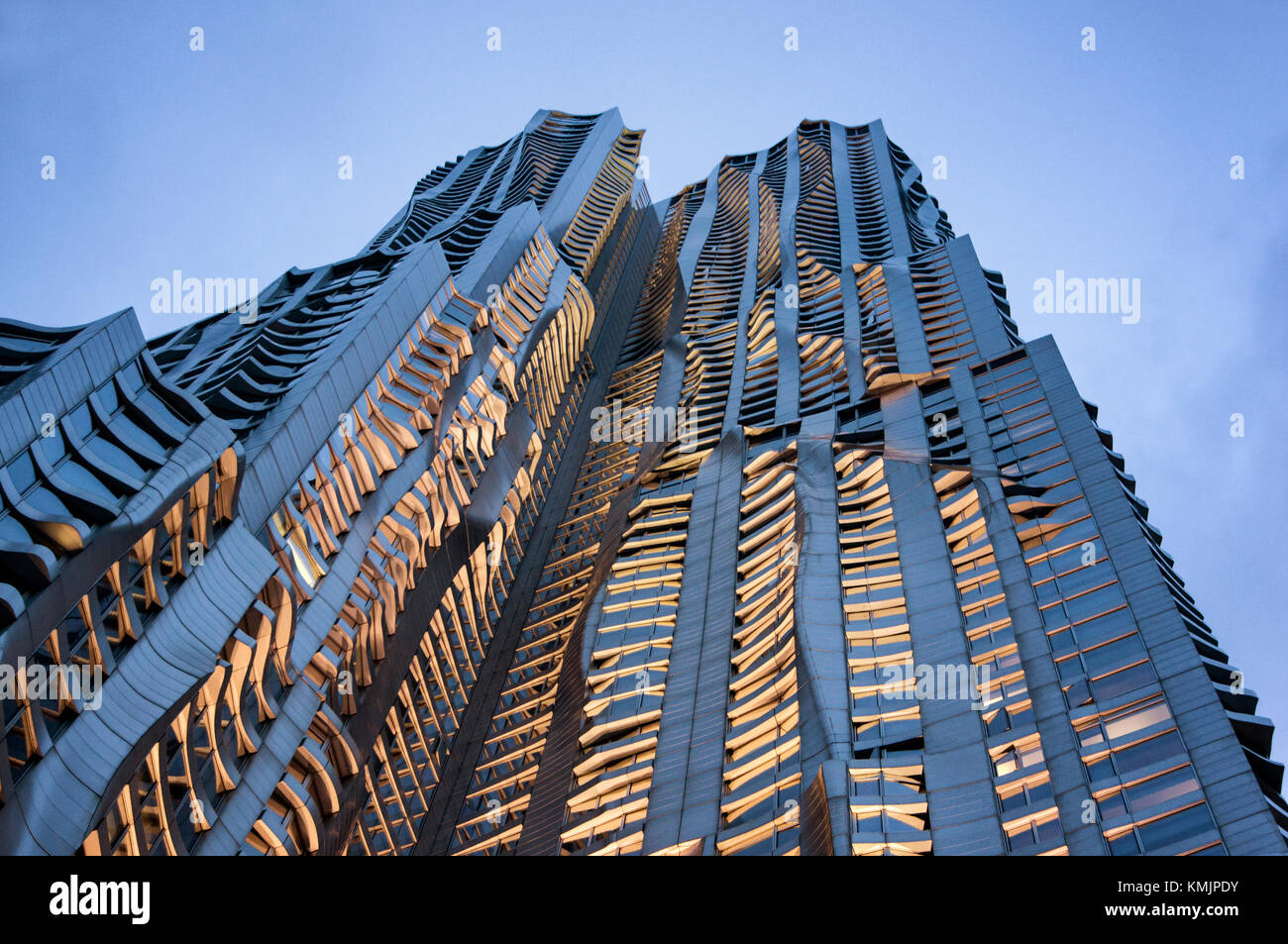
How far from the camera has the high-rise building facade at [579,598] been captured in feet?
112

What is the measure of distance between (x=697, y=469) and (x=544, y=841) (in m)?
28.9

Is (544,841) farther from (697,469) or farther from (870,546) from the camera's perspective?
(697,469)

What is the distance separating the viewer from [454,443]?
6769 centimetres

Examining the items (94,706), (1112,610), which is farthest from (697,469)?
(94,706)

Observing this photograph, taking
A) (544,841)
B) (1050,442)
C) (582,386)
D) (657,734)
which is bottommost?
(544,841)

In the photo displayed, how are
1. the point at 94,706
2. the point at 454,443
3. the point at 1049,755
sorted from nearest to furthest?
the point at 94,706 < the point at 1049,755 < the point at 454,443

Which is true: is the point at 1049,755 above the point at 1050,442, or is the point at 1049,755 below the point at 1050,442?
below

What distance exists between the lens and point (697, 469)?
71.5 meters

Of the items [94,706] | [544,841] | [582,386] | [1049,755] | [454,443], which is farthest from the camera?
[582,386]

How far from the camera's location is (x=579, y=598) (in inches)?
2982

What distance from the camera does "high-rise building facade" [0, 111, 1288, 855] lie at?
3422 centimetres
